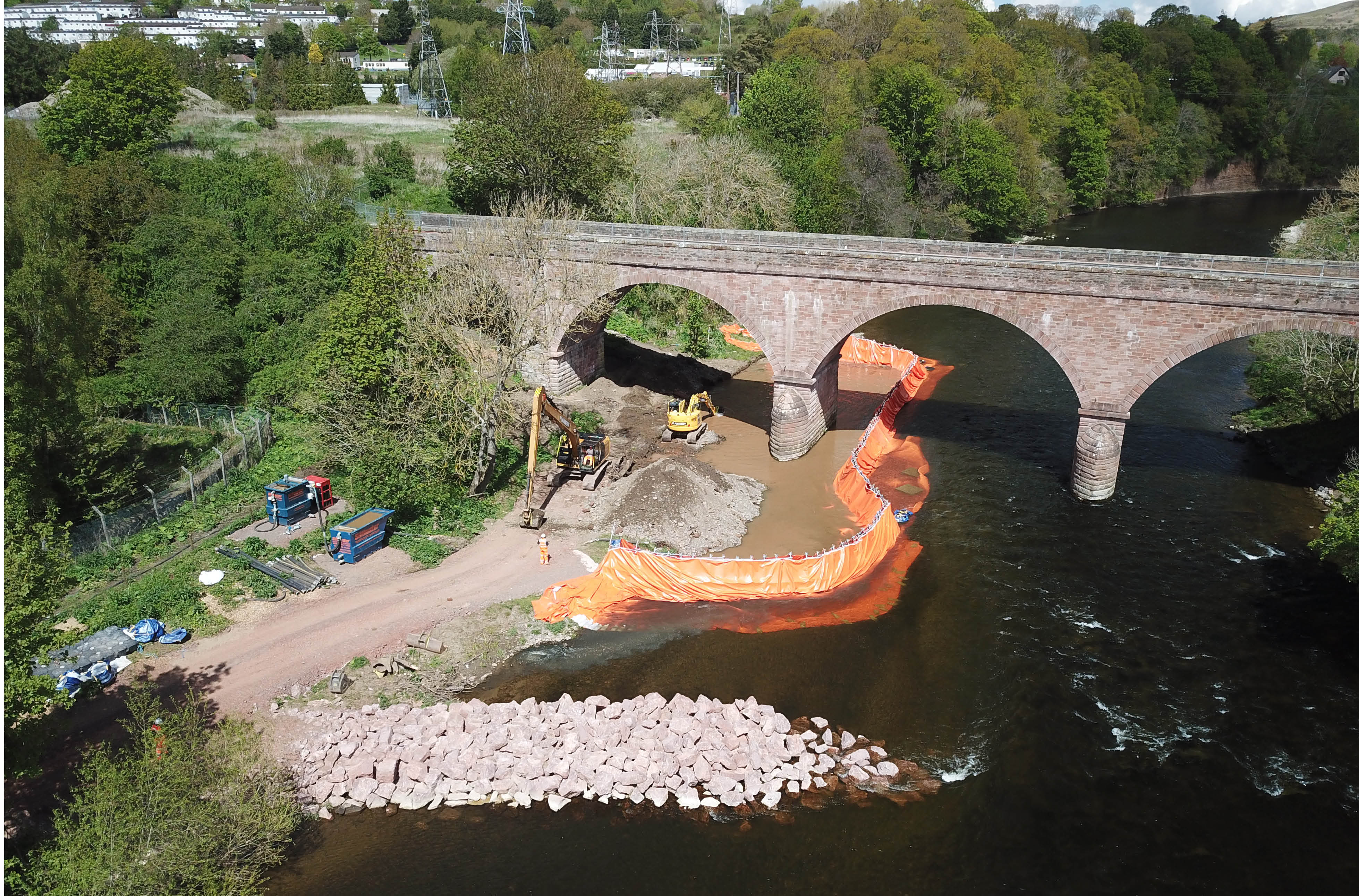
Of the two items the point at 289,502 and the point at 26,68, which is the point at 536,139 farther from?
the point at 26,68

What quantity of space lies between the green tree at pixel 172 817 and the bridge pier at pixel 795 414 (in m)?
26.8

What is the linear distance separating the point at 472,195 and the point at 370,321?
26394 millimetres

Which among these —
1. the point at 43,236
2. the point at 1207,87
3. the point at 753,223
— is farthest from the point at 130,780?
the point at 1207,87

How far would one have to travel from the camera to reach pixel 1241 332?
3691 cm

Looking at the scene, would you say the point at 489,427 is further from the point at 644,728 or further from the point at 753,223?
the point at 753,223

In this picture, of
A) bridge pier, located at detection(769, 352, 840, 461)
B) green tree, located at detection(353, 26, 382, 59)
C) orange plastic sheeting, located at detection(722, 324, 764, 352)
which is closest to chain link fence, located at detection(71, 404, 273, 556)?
bridge pier, located at detection(769, 352, 840, 461)

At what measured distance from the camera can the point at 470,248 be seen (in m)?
44.9

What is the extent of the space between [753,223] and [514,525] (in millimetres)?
32772

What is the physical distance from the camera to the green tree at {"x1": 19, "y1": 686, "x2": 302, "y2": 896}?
1983cm

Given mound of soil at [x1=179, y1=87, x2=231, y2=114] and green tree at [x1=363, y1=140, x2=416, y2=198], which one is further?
mound of soil at [x1=179, y1=87, x2=231, y2=114]

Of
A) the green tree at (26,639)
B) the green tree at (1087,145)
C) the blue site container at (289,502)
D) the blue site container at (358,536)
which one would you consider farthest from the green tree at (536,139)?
the green tree at (1087,145)

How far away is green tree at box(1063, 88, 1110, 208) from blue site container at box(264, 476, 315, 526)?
85624 mm

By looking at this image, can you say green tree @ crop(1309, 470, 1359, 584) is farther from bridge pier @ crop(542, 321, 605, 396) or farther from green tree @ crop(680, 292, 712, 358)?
green tree @ crop(680, 292, 712, 358)

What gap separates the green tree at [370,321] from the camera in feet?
125
